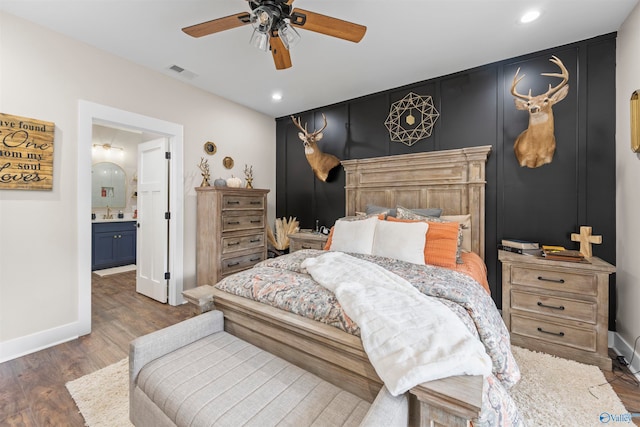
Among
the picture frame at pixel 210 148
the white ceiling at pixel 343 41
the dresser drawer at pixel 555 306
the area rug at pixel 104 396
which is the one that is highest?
the white ceiling at pixel 343 41

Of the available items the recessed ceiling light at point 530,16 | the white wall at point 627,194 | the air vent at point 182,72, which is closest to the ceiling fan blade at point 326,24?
the recessed ceiling light at point 530,16

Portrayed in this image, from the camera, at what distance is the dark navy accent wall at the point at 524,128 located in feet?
8.02

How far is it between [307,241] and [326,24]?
8.36 ft

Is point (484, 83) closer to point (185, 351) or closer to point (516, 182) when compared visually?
point (516, 182)

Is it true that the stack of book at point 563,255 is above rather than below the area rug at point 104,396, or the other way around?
above

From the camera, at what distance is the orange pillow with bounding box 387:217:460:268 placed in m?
2.25

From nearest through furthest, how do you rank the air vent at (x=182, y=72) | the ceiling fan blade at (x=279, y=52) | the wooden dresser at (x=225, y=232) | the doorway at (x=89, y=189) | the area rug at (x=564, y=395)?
the area rug at (x=564, y=395), the ceiling fan blade at (x=279, y=52), the doorway at (x=89, y=189), the air vent at (x=182, y=72), the wooden dresser at (x=225, y=232)

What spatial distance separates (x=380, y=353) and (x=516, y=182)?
2.65 meters

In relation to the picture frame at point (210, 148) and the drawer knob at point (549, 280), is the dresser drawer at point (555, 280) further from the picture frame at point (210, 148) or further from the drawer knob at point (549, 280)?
the picture frame at point (210, 148)

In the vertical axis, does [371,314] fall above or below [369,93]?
below

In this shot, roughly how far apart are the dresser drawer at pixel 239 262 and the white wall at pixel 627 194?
12.4 feet

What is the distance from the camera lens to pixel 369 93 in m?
3.70

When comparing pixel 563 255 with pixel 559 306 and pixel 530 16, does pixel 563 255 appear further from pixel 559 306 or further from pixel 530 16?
pixel 530 16

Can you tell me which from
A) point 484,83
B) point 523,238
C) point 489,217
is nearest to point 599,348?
point 523,238
